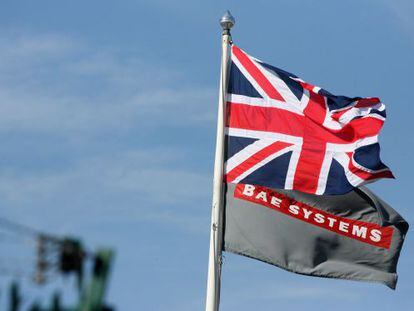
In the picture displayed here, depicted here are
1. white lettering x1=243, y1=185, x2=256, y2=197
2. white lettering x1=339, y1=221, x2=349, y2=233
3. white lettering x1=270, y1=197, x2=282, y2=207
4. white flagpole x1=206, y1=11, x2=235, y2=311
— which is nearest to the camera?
white flagpole x1=206, y1=11, x2=235, y2=311

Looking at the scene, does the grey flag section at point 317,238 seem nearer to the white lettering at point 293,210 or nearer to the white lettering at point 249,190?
the white lettering at point 293,210

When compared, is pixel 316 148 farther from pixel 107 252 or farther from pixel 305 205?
pixel 107 252

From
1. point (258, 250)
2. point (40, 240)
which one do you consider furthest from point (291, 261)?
point (40, 240)

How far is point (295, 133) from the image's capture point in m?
27.5

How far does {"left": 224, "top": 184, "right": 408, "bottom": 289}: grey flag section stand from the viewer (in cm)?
2681

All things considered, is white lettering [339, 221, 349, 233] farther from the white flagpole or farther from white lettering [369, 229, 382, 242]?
the white flagpole

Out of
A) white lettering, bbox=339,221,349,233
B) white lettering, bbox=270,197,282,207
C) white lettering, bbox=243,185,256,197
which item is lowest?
white lettering, bbox=339,221,349,233

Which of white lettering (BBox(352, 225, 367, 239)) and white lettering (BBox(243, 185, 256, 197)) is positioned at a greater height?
white lettering (BBox(243, 185, 256, 197))

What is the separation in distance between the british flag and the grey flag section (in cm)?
93

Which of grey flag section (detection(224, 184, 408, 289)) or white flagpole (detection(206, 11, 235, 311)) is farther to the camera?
grey flag section (detection(224, 184, 408, 289))

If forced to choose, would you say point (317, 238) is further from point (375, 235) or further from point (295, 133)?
point (295, 133)

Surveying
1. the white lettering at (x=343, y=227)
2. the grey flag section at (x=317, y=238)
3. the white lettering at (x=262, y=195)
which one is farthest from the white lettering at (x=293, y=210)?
the white lettering at (x=343, y=227)

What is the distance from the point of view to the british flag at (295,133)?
1054 inches

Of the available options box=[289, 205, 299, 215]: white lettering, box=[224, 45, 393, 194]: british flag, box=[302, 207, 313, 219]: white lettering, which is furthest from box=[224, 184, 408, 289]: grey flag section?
box=[224, 45, 393, 194]: british flag
